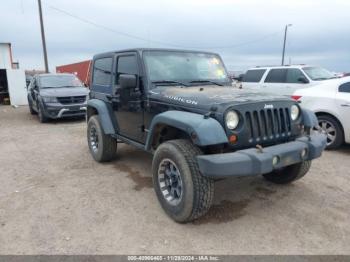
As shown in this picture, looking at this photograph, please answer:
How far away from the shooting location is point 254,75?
1140 centimetres

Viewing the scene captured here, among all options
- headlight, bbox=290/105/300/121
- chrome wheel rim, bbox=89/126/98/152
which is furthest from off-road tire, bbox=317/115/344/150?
chrome wheel rim, bbox=89/126/98/152

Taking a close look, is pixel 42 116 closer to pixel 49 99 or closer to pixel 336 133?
pixel 49 99

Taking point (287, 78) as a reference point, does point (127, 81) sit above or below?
above

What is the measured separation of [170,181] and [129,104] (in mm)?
1515

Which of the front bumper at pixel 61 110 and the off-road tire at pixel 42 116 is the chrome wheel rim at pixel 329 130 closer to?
the front bumper at pixel 61 110

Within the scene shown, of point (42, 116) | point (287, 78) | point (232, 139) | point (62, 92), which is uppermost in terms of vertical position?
point (287, 78)

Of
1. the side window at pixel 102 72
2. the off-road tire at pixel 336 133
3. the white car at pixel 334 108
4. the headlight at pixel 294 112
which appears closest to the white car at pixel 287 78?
the white car at pixel 334 108

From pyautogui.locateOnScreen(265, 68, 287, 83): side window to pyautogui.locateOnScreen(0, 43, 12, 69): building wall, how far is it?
16840 mm

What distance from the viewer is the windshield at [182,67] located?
4550 millimetres

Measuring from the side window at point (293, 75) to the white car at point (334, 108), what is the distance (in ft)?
12.3

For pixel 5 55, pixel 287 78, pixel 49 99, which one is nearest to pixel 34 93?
pixel 49 99

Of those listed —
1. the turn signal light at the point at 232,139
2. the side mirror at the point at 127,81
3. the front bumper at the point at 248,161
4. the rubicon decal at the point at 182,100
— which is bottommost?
the front bumper at the point at 248,161

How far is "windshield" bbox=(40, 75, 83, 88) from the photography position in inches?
458

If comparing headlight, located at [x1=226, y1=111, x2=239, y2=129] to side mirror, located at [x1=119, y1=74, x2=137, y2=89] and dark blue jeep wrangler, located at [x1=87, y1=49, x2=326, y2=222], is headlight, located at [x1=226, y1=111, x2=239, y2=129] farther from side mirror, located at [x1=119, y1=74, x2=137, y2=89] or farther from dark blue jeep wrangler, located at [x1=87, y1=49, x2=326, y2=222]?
side mirror, located at [x1=119, y1=74, x2=137, y2=89]
